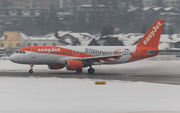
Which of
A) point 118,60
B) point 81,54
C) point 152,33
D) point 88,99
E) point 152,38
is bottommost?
point 88,99

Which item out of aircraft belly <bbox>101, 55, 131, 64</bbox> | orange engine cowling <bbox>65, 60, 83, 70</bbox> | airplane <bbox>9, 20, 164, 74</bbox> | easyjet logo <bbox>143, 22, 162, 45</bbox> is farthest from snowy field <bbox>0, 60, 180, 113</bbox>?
easyjet logo <bbox>143, 22, 162, 45</bbox>

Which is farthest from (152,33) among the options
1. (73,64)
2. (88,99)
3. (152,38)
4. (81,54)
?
(88,99)

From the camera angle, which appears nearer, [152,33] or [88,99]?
[88,99]

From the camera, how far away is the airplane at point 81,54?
1395 inches

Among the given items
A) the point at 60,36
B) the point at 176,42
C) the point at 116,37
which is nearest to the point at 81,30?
the point at 60,36

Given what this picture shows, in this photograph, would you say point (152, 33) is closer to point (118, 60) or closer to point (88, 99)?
point (118, 60)

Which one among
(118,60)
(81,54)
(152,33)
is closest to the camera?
(81,54)

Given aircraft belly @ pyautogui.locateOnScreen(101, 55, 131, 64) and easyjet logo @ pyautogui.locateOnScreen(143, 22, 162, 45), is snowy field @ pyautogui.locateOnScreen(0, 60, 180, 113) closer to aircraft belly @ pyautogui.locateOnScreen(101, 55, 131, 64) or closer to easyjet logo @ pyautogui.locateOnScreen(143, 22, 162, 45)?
aircraft belly @ pyautogui.locateOnScreen(101, 55, 131, 64)

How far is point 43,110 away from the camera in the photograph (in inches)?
625

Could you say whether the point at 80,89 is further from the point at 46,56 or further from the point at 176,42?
the point at 176,42

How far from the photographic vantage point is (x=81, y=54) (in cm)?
3741

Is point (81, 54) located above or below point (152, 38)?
below

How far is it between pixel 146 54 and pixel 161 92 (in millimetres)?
18080

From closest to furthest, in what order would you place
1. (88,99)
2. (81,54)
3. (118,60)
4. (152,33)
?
(88,99)
(81,54)
(118,60)
(152,33)
